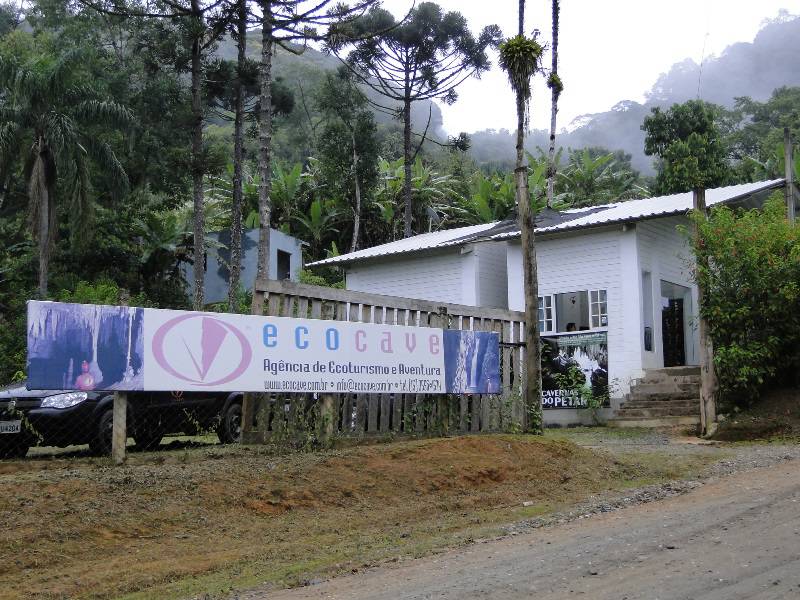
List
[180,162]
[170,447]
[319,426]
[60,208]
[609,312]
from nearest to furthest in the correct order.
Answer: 1. [319,426]
2. [170,447]
3. [609,312]
4. [180,162]
5. [60,208]

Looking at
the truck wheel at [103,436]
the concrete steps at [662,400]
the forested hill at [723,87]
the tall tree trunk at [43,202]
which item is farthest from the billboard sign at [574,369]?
the forested hill at [723,87]

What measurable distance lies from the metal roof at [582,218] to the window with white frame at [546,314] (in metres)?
1.73

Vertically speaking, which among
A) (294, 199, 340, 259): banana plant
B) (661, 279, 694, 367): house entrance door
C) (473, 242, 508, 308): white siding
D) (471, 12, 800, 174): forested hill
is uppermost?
(471, 12, 800, 174): forested hill

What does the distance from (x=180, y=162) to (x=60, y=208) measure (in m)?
5.45

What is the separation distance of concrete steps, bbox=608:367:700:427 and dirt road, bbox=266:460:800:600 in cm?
1018

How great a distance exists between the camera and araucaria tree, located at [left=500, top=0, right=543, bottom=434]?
13219 millimetres

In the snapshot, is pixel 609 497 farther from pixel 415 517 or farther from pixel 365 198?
pixel 365 198

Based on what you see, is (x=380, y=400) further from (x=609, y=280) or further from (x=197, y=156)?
(x=197, y=156)

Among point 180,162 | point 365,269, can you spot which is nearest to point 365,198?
point 180,162

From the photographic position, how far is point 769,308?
1580cm

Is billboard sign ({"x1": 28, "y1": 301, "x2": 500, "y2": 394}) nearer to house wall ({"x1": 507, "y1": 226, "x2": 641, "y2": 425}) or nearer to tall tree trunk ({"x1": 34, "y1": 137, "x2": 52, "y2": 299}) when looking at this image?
house wall ({"x1": 507, "y1": 226, "x2": 641, "y2": 425})

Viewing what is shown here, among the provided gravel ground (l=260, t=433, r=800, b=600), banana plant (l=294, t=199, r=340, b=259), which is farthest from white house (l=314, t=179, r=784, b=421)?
banana plant (l=294, t=199, r=340, b=259)

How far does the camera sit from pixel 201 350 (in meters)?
9.65

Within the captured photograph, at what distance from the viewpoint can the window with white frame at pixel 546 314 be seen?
2174 cm
